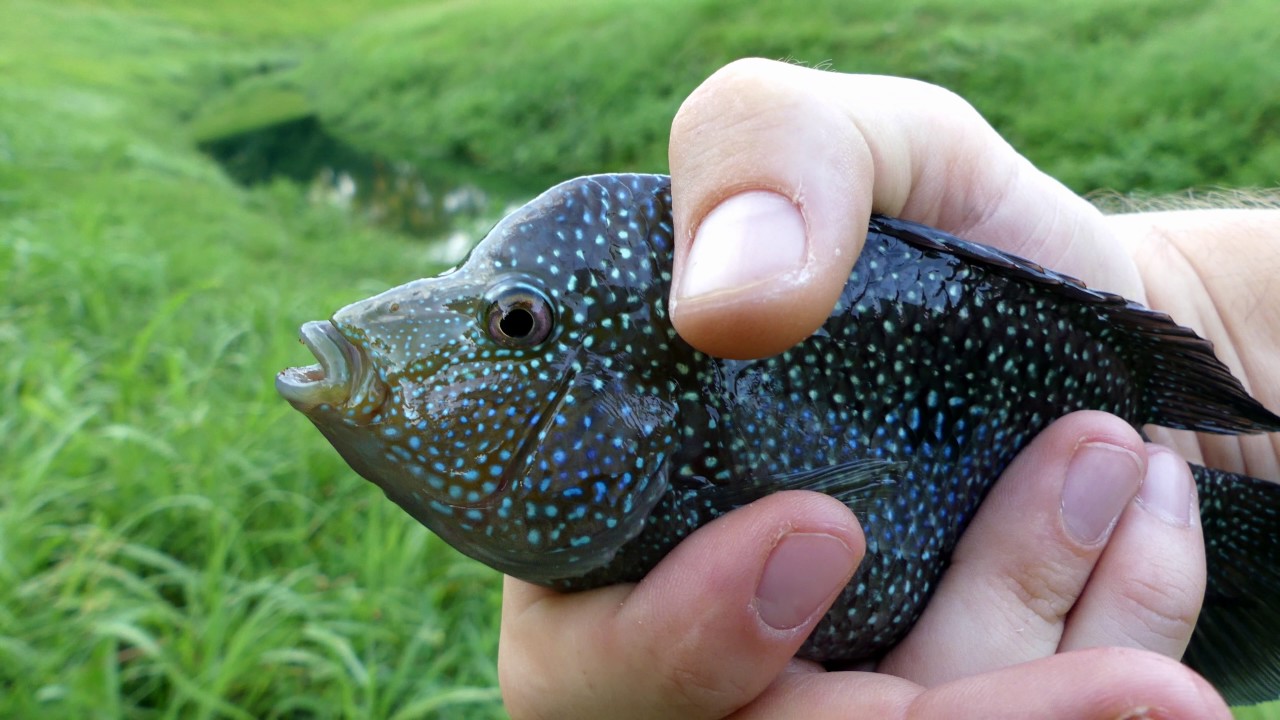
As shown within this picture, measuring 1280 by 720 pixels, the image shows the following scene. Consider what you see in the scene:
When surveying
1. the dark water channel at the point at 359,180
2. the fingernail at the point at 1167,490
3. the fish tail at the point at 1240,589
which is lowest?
the dark water channel at the point at 359,180

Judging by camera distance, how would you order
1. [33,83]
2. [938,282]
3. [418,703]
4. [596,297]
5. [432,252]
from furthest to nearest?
[33,83] < [432,252] < [418,703] < [938,282] < [596,297]

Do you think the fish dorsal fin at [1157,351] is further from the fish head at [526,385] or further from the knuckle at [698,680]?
the knuckle at [698,680]

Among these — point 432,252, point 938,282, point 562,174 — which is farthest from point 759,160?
point 562,174

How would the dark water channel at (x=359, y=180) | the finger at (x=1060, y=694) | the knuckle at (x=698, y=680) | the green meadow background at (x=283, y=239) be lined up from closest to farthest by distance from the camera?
the finger at (x=1060, y=694), the knuckle at (x=698, y=680), the green meadow background at (x=283, y=239), the dark water channel at (x=359, y=180)

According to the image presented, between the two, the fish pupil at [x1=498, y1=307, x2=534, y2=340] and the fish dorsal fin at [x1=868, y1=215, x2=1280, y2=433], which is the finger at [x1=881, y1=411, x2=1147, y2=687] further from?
the fish pupil at [x1=498, y1=307, x2=534, y2=340]

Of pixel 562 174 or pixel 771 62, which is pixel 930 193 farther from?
pixel 562 174

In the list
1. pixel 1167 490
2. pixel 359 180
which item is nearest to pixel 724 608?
pixel 1167 490

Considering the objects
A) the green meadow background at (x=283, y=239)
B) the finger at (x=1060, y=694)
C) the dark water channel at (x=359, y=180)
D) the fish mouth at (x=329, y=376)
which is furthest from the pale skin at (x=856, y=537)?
the dark water channel at (x=359, y=180)

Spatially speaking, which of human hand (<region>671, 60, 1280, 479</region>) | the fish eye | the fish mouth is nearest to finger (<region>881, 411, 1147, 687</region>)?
human hand (<region>671, 60, 1280, 479</region>)
